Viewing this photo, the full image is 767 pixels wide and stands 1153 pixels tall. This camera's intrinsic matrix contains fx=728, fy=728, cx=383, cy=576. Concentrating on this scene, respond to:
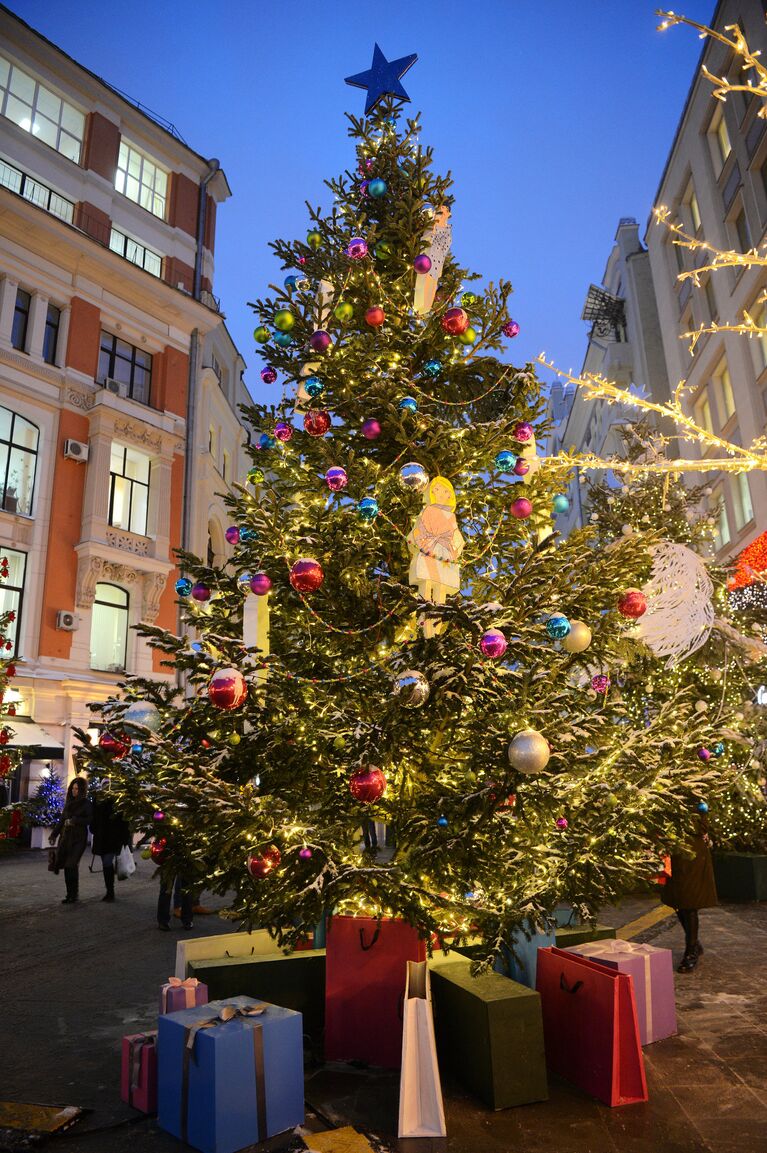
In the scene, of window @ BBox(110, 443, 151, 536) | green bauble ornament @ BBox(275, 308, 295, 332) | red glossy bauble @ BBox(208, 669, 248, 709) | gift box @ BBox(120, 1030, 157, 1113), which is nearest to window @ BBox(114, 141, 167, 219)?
window @ BBox(110, 443, 151, 536)

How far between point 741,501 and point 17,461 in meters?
20.3

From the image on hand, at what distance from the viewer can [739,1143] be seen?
359 cm

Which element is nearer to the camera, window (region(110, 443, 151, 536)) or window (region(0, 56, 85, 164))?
window (region(0, 56, 85, 164))

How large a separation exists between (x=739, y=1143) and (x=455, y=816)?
205 centimetres

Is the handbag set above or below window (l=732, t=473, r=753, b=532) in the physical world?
below

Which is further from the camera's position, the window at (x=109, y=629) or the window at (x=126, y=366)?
the window at (x=126, y=366)

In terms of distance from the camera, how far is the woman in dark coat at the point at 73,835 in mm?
10812

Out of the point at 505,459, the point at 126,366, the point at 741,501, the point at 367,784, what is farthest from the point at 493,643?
the point at 126,366

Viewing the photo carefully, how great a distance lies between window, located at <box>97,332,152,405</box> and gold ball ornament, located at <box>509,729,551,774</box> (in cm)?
2172

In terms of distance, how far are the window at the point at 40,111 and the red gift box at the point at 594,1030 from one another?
25845mm

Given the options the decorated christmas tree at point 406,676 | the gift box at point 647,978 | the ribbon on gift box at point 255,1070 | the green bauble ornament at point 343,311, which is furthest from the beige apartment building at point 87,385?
the gift box at point 647,978

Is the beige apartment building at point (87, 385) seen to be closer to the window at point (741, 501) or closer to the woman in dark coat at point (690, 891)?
the woman in dark coat at point (690, 891)

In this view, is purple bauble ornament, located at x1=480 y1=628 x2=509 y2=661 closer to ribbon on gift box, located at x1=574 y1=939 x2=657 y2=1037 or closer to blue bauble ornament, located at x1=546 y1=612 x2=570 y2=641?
blue bauble ornament, located at x1=546 y1=612 x2=570 y2=641

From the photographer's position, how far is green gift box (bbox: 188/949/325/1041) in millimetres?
4863
